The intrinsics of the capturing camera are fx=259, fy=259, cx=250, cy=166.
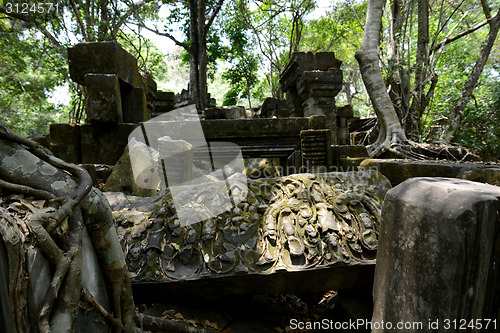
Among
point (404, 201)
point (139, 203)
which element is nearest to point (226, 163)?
point (139, 203)

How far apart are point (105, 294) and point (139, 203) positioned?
1.29 meters

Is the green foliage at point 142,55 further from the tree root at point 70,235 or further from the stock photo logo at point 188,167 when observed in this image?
the tree root at point 70,235

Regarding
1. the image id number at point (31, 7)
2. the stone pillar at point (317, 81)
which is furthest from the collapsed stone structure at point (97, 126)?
the image id number at point (31, 7)

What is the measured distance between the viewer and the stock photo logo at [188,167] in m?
2.24

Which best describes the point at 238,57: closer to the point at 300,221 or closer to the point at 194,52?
the point at 194,52

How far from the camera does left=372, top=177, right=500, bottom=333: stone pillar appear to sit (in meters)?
1.02

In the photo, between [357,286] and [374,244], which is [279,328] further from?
[374,244]

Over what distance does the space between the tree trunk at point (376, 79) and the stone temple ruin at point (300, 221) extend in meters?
1.64

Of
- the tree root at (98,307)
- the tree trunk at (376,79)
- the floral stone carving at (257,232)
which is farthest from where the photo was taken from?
the tree trunk at (376,79)

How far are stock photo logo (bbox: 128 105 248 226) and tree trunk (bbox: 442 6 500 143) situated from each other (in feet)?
17.3

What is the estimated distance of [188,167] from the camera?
3031mm

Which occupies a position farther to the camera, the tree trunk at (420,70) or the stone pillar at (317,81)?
the tree trunk at (420,70)

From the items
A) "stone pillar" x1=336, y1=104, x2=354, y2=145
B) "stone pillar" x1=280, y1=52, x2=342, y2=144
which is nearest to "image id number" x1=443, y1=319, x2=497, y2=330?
"stone pillar" x1=280, y1=52, x2=342, y2=144

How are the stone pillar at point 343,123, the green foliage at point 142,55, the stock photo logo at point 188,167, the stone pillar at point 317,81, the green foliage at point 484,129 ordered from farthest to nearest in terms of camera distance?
1. the green foliage at point 142,55
2. the stone pillar at point 343,123
3. the green foliage at point 484,129
4. the stone pillar at point 317,81
5. the stock photo logo at point 188,167
